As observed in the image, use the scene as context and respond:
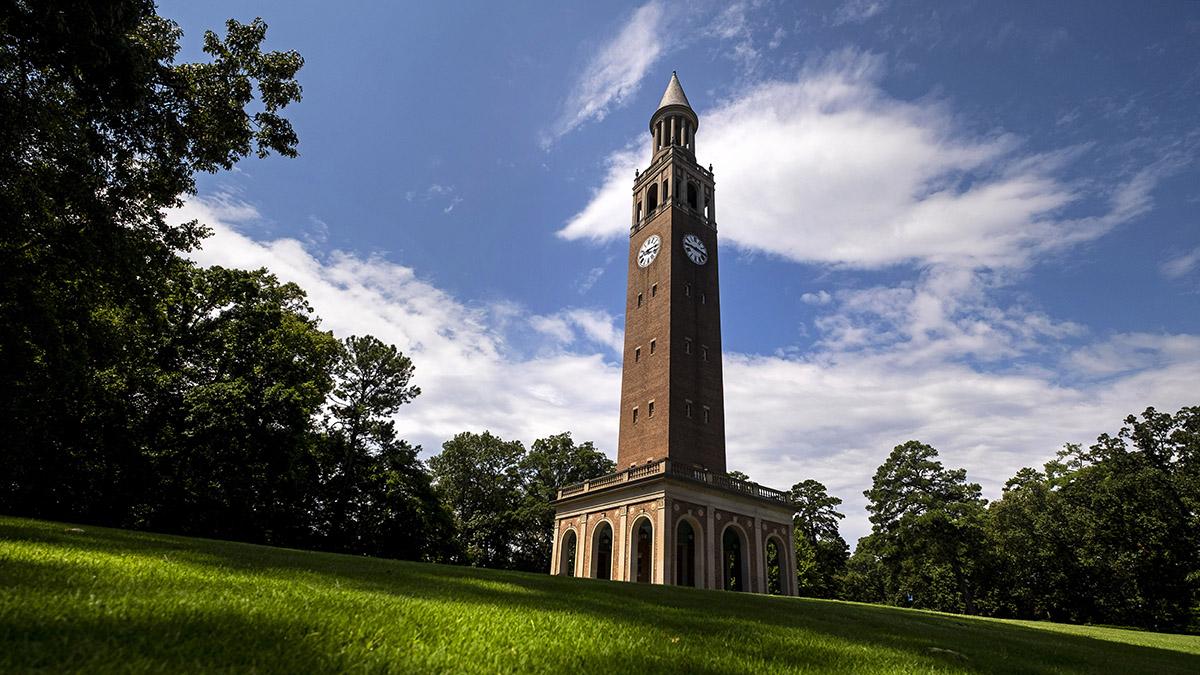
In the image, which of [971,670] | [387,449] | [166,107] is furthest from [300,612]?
[387,449]

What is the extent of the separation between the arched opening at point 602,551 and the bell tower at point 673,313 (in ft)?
15.1

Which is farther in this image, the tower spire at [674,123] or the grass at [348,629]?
the tower spire at [674,123]

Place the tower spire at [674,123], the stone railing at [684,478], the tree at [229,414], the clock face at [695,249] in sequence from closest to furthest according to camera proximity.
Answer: the tree at [229,414] < the stone railing at [684,478] < the clock face at [695,249] < the tower spire at [674,123]

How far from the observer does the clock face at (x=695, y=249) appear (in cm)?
4538

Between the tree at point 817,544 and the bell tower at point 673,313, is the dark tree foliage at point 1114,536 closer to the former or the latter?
the tree at point 817,544

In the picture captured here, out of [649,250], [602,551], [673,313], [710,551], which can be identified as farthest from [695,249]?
[602,551]

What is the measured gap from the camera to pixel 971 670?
268 inches

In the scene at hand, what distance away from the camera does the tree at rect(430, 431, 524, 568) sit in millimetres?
53625

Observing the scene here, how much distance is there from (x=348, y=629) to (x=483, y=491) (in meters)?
53.7

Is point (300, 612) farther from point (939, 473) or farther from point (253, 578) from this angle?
point (939, 473)

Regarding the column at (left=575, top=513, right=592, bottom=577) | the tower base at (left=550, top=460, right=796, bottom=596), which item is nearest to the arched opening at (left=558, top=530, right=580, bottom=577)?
the tower base at (left=550, top=460, right=796, bottom=596)

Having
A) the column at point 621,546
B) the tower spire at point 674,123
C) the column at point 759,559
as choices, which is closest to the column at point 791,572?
the column at point 759,559

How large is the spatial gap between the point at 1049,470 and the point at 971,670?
219ft

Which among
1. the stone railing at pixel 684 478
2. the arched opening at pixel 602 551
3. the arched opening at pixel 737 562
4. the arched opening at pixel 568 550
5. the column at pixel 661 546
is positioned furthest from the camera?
the arched opening at pixel 568 550
